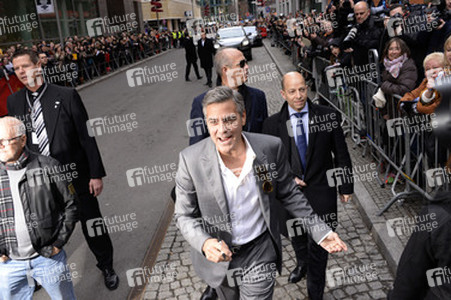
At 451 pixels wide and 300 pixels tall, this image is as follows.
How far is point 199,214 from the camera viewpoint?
263cm

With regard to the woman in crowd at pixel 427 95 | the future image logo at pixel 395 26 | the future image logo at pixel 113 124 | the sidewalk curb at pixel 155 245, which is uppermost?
the future image logo at pixel 395 26

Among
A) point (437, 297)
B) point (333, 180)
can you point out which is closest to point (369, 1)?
point (333, 180)

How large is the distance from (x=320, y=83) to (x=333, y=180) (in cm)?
624

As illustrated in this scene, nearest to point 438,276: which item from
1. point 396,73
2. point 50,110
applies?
point 50,110

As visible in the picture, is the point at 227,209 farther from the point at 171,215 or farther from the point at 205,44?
the point at 205,44

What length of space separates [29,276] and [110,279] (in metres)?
1.34

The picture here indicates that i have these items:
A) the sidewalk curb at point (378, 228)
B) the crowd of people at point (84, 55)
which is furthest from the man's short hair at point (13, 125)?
the crowd of people at point (84, 55)

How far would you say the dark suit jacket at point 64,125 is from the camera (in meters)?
3.79

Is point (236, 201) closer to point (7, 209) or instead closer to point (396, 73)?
point (7, 209)

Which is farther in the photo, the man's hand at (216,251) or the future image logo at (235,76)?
the future image logo at (235,76)

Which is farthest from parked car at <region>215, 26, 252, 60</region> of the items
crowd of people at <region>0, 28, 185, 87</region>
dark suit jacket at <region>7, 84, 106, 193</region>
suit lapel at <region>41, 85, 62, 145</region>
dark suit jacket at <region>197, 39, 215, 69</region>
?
suit lapel at <region>41, 85, 62, 145</region>

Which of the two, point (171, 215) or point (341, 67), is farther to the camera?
point (341, 67)

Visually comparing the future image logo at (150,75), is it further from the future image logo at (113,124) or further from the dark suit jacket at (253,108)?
the dark suit jacket at (253,108)

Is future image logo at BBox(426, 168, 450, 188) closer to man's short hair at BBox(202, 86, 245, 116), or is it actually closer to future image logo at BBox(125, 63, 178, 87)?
man's short hair at BBox(202, 86, 245, 116)
